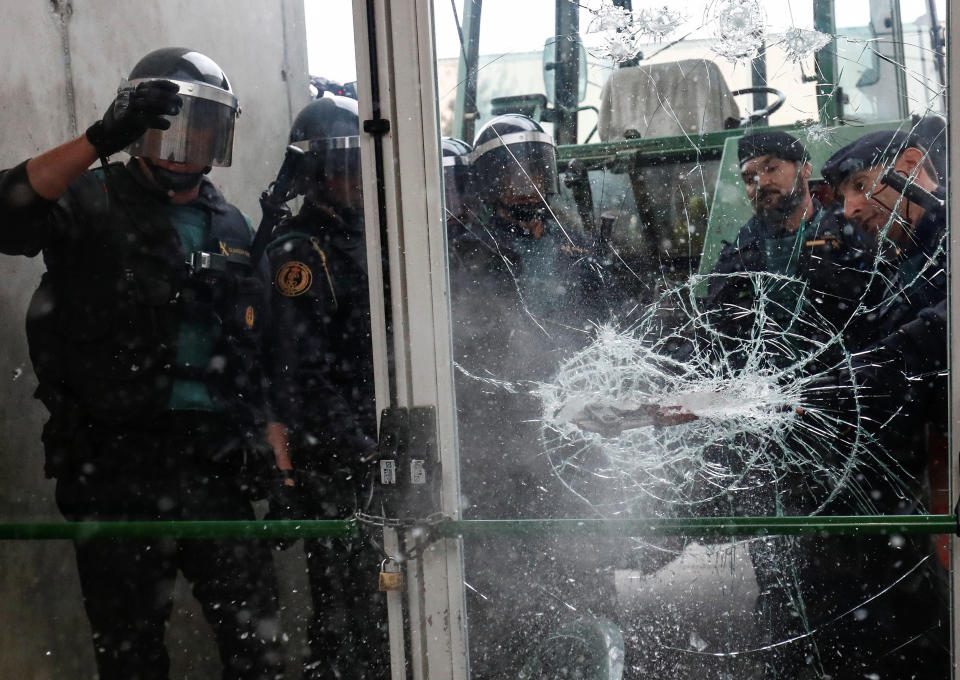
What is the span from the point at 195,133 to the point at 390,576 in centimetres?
109

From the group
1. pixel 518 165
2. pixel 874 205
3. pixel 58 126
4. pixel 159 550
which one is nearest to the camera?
pixel 874 205

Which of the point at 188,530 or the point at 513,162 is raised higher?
the point at 513,162

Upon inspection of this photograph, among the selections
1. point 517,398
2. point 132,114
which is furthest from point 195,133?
point 517,398

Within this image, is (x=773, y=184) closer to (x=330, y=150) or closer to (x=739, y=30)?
(x=739, y=30)

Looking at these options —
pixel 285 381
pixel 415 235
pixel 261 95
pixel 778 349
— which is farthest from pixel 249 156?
pixel 778 349

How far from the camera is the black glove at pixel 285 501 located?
1.78 meters

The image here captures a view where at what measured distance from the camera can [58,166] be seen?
175 cm

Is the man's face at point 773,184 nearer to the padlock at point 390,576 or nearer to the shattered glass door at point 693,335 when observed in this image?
the shattered glass door at point 693,335

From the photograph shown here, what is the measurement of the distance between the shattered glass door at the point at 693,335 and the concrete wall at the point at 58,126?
0.65 metres

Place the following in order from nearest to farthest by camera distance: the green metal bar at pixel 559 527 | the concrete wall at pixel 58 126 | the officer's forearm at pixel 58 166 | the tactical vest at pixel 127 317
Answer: the green metal bar at pixel 559 527 < the officer's forearm at pixel 58 166 < the tactical vest at pixel 127 317 < the concrete wall at pixel 58 126

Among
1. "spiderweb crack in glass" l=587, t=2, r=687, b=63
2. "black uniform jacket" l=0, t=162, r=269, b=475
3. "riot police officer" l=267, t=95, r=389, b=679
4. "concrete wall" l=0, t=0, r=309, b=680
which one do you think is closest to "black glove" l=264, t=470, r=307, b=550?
"riot police officer" l=267, t=95, r=389, b=679

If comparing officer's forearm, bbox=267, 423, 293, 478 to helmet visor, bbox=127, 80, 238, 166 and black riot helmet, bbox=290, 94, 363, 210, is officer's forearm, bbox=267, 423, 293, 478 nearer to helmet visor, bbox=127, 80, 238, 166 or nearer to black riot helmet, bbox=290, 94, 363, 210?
black riot helmet, bbox=290, 94, 363, 210

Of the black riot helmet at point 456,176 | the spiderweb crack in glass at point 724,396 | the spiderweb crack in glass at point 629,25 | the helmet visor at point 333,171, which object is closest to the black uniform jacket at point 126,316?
the helmet visor at point 333,171

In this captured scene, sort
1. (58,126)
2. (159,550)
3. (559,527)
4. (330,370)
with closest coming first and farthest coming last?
(559,527), (330,370), (159,550), (58,126)
